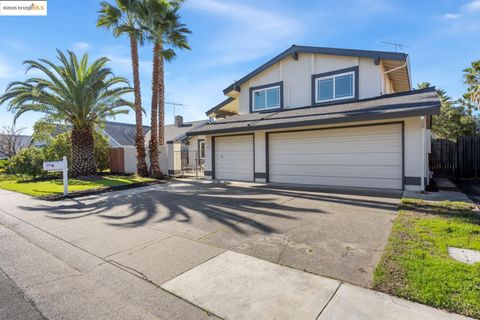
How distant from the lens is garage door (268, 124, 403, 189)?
386 inches

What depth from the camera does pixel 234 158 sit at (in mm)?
14062

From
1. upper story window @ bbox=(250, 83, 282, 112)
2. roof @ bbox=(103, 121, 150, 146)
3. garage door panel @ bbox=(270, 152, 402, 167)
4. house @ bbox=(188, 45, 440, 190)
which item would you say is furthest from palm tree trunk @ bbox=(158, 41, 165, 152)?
roof @ bbox=(103, 121, 150, 146)

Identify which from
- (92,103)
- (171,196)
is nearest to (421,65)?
(171,196)

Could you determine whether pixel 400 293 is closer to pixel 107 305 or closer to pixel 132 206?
pixel 107 305

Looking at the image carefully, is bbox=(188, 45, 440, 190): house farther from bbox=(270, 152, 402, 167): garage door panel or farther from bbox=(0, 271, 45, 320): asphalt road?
bbox=(0, 271, 45, 320): asphalt road

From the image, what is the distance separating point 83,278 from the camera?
12.0ft

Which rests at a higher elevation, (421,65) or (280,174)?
(421,65)

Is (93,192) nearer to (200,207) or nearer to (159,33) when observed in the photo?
(200,207)

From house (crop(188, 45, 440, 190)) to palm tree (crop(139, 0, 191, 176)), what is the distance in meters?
3.21

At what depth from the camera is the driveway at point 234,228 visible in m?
4.03

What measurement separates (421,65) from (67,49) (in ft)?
68.5

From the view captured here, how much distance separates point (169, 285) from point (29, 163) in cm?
1725

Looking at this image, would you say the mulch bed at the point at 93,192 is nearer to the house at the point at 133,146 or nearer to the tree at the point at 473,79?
the house at the point at 133,146

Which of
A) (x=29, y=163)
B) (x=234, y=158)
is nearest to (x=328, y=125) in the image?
(x=234, y=158)
